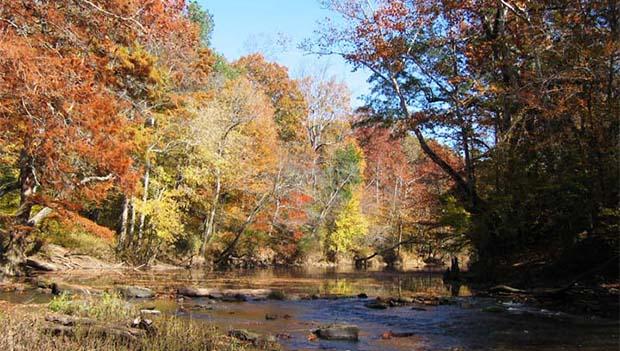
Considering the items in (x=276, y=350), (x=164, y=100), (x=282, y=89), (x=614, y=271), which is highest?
(x=282, y=89)

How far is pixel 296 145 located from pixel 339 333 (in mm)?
36404

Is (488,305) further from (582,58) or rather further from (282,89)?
(282,89)

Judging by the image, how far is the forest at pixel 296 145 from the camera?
11266 mm

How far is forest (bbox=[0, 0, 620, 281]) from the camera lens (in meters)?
11.3

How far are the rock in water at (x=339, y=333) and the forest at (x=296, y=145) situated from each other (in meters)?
5.90

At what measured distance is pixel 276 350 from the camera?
25.1 feet

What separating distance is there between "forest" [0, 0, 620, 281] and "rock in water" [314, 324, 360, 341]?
19.3 feet

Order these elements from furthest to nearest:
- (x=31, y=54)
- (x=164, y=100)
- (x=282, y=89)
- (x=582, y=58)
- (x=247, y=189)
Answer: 1. (x=282, y=89)
2. (x=247, y=189)
3. (x=164, y=100)
4. (x=582, y=58)
5. (x=31, y=54)

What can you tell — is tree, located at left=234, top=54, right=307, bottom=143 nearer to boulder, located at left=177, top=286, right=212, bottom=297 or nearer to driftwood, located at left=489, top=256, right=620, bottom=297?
boulder, located at left=177, top=286, right=212, bottom=297

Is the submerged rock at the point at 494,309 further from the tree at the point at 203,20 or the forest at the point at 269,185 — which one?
the tree at the point at 203,20

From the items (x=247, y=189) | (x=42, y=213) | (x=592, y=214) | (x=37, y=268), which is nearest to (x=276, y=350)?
(x=592, y=214)

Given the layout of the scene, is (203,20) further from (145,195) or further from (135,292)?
(135,292)

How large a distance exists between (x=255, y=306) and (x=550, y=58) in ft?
33.7

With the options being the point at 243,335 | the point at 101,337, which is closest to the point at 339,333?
the point at 243,335
